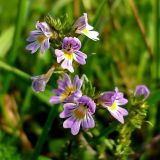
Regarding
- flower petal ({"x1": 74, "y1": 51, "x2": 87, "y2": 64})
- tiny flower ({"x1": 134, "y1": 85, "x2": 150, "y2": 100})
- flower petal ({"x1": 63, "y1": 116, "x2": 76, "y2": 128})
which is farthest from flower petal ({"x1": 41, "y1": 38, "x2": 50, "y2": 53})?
tiny flower ({"x1": 134, "y1": 85, "x2": 150, "y2": 100})

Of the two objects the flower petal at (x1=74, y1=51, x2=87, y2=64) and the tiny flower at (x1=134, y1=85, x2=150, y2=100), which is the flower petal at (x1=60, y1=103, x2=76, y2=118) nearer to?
the flower petal at (x1=74, y1=51, x2=87, y2=64)

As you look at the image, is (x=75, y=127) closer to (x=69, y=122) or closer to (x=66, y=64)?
(x=69, y=122)

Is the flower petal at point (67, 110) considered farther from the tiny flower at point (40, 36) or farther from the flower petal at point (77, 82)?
the tiny flower at point (40, 36)

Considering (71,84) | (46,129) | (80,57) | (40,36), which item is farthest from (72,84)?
(46,129)

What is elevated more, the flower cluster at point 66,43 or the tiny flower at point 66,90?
the flower cluster at point 66,43

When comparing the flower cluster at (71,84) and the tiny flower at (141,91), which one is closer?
the flower cluster at (71,84)

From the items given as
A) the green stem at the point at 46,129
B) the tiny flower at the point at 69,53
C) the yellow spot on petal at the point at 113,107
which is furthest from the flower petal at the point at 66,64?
the green stem at the point at 46,129

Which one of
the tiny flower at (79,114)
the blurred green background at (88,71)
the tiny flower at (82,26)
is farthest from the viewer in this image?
the blurred green background at (88,71)

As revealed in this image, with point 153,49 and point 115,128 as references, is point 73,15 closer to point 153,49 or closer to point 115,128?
point 153,49

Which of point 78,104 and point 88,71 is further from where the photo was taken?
point 88,71

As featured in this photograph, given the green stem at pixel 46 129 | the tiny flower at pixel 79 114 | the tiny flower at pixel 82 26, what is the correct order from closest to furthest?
the tiny flower at pixel 79 114, the tiny flower at pixel 82 26, the green stem at pixel 46 129
